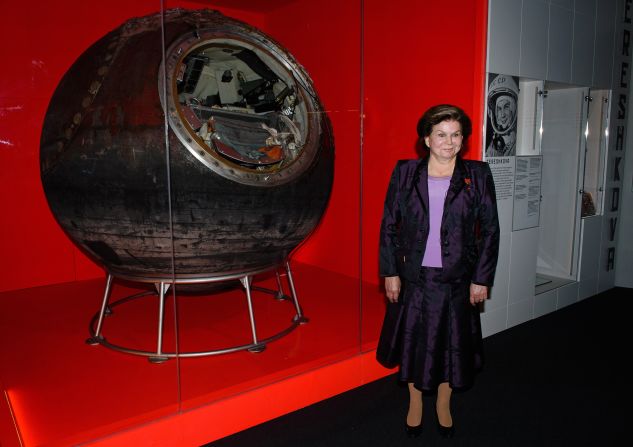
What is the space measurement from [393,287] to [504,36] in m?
1.93

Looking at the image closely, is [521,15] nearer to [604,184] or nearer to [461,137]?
[461,137]

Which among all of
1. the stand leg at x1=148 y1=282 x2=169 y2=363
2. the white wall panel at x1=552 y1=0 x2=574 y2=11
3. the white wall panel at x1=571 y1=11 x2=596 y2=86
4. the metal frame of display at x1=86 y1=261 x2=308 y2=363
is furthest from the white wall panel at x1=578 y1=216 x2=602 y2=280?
the stand leg at x1=148 y1=282 x2=169 y2=363

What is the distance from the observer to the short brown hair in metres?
2.17

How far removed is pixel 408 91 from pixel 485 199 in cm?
158

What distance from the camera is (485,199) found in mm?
2270

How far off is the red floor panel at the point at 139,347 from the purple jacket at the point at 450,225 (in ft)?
2.64

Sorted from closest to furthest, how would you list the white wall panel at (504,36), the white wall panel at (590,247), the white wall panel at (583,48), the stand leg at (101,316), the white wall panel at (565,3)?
the stand leg at (101,316) < the white wall panel at (504,36) < the white wall panel at (565,3) < the white wall panel at (583,48) < the white wall panel at (590,247)

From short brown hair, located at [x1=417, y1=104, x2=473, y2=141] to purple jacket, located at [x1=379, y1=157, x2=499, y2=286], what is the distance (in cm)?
16

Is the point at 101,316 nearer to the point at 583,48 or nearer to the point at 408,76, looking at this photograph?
the point at 408,76

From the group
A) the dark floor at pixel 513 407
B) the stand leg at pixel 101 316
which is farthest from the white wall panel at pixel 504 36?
the stand leg at pixel 101 316

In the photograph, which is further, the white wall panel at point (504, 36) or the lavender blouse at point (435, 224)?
the white wall panel at point (504, 36)

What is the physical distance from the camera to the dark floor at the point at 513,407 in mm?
2375

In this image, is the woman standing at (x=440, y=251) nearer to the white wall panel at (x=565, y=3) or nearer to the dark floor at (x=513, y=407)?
the dark floor at (x=513, y=407)

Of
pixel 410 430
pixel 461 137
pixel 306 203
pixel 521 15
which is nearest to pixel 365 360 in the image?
pixel 410 430
